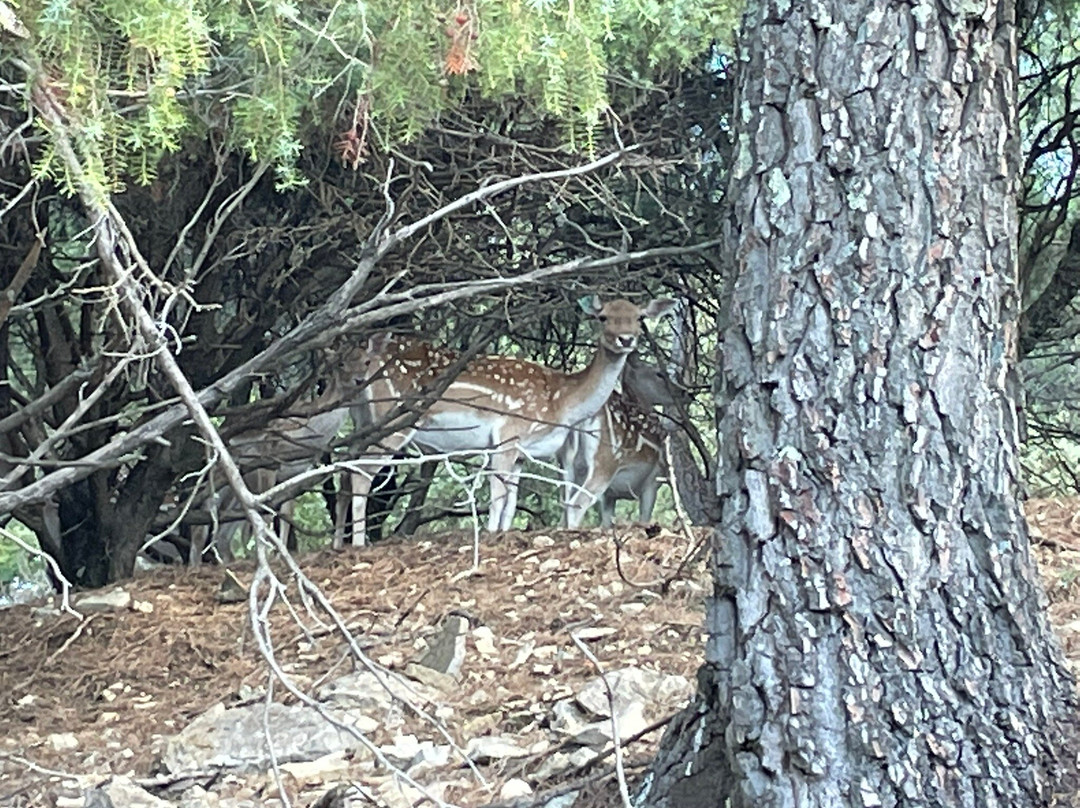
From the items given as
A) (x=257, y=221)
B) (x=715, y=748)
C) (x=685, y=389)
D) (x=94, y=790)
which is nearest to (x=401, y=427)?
(x=257, y=221)

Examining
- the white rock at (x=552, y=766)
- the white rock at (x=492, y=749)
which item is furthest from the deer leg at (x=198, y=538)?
the white rock at (x=552, y=766)

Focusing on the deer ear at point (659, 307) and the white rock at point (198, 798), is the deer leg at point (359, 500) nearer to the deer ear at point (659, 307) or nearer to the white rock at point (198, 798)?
the deer ear at point (659, 307)

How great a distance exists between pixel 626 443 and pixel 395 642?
16.3ft

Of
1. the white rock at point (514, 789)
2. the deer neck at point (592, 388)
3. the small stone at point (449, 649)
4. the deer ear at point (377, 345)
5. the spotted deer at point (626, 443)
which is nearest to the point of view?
the white rock at point (514, 789)

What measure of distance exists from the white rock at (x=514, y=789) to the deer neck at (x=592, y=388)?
5789 mm

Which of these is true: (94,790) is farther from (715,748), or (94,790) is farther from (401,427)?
(401,427)

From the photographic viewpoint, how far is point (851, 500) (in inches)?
111

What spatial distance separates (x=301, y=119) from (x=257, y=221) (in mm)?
2024

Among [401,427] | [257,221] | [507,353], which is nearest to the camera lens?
[257,221]

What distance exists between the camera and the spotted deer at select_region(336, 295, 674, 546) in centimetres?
926

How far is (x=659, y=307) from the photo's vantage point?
29.1ft

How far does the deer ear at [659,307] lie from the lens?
8852 mm

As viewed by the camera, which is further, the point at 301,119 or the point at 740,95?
the point at 301,119

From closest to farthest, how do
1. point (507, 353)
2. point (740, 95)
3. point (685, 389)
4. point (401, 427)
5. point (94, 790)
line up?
point (740, 95), point (94, 790), point (401, 427), point (685, 389), point (507, 353)
